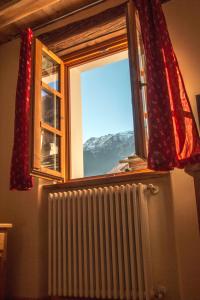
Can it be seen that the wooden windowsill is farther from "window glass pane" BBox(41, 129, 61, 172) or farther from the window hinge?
the window hinge

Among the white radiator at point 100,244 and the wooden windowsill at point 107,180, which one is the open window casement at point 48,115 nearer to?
the wooden windowsill at point 107,180

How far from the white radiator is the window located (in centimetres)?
36

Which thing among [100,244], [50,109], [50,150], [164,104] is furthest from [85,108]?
[100,244]

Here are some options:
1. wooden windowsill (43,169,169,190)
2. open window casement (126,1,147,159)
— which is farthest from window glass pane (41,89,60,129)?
open window casement (126,1,147,159)

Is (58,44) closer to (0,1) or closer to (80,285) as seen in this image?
(0,1)

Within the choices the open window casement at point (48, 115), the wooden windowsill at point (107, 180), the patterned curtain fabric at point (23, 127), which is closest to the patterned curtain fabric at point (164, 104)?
the wooden windowsill at point (107, 180)

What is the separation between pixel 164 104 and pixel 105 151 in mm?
968

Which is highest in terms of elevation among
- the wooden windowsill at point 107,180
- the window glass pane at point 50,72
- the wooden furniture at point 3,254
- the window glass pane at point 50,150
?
the window glass pane at point 50,72

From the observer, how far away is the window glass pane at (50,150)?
2.55m

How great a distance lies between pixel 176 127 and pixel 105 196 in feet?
2.30

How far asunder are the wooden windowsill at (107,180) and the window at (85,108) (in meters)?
0.10

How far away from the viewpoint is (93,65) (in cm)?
300

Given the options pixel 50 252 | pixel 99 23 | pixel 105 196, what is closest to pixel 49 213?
pixel 50 252

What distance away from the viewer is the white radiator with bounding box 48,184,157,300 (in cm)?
204
